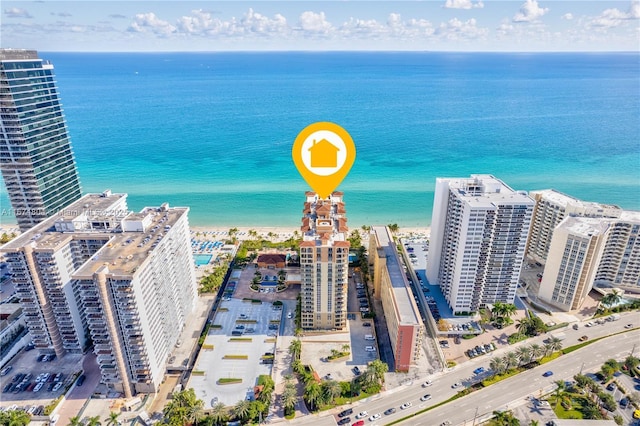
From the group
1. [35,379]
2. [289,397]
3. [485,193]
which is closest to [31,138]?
[35,379]

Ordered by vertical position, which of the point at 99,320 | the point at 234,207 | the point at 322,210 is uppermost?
the point at 322,210

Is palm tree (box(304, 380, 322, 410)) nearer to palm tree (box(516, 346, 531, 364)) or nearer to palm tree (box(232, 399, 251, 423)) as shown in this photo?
palm tree (box(232, 399, 251, 423))

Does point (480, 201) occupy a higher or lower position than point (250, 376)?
higher

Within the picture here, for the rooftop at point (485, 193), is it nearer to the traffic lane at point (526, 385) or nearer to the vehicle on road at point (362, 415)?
the traffic lane at point (526, 385)

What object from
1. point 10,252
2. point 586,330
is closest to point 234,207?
point 10,252

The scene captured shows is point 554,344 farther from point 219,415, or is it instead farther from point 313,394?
point 219,415

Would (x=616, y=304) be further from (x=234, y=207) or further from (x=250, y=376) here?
(x=234, y=207)

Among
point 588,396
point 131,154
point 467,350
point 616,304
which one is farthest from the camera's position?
point 131,154
